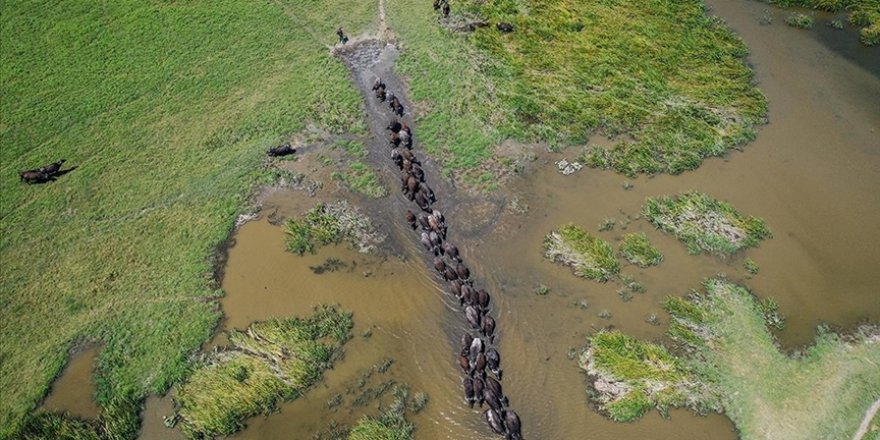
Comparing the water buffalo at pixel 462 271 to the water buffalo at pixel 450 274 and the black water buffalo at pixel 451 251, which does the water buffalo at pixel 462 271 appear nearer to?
the water buffalo at pixel 450 274

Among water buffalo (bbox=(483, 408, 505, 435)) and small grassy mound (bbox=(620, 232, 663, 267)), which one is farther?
small grassy mound (bbox=(620, 232, 663, 267))

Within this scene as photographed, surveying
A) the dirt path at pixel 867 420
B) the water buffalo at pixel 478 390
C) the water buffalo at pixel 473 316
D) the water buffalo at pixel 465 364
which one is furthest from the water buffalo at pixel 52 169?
the dirt path at pixel 867 420

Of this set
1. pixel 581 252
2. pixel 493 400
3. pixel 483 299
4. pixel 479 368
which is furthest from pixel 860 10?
pixel 493 400

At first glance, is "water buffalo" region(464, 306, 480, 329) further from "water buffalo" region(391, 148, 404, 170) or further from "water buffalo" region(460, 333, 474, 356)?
"water buffalo" region(391, 148, 404, 170)

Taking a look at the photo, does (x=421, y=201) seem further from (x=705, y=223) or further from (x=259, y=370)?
(x=705, y=223)

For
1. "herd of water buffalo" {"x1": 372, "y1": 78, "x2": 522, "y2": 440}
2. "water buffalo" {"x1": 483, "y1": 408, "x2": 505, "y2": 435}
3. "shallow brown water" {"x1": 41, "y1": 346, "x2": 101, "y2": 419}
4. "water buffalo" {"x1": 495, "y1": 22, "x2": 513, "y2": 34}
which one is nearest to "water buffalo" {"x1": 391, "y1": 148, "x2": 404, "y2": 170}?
"herd of water buffalo" {"x1": 372, "y1": 78, "x2": 522, "y2": 440}

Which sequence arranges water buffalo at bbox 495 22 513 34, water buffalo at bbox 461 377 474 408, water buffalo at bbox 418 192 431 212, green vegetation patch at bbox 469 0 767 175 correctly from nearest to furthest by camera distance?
1. water buffalo at bbox 461 377 474 408
2. water buffalo at bbox 418 192 431 212
3. green vegetation patch at bbox 469 0 767 175
4. water buffalo at bbox 495 22 513 34

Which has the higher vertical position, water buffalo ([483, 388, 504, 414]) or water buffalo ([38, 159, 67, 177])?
water buffalo ([38, 159, 67, 177])
